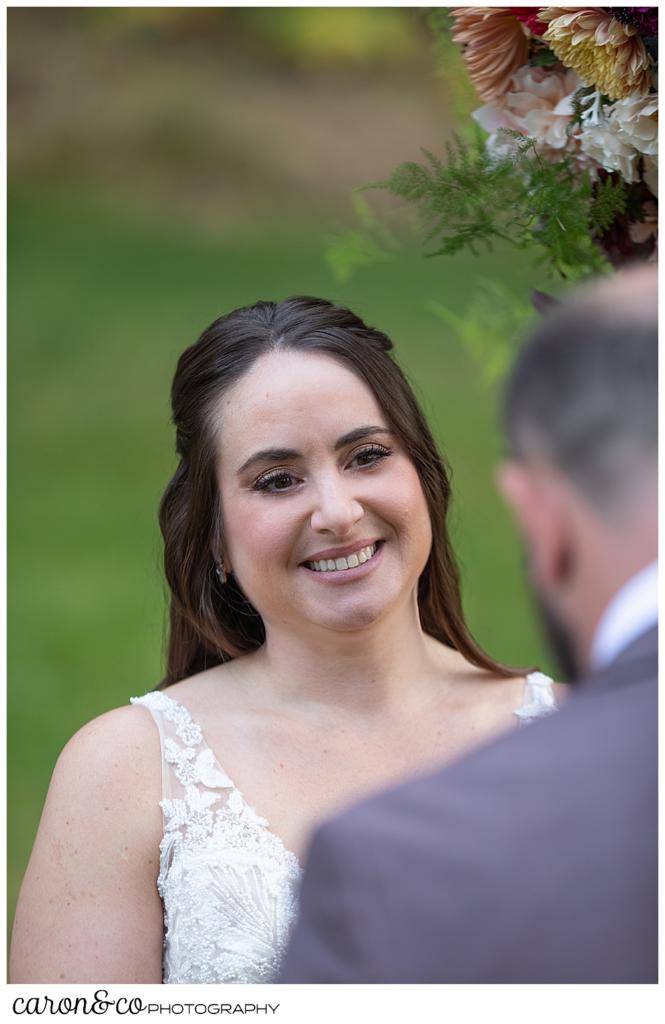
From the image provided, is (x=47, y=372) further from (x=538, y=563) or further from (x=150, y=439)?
(x=538, y=563)

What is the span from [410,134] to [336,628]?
5348 millimetres

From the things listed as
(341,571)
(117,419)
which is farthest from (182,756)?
(117,419)

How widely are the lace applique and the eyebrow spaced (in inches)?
24.5

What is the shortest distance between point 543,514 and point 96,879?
130 cm

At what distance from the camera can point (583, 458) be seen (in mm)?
1218

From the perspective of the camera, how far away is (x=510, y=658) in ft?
19.8

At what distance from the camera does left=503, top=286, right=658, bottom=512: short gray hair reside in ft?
3.99

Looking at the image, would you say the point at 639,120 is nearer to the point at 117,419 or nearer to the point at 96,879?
the point at 96,879

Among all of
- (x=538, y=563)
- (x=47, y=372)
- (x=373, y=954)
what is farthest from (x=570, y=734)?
(x=47, y=372)

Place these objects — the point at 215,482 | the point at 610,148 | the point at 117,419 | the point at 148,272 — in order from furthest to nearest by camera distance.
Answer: the point at 148,272
the point at 117,419
the point at 215,482
the point at 610,148

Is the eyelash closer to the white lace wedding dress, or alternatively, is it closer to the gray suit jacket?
the white lace wedding dress

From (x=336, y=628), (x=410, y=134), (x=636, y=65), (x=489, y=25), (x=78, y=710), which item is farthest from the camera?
(x=410, y=134)

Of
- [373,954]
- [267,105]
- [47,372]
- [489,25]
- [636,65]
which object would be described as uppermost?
[267,105]

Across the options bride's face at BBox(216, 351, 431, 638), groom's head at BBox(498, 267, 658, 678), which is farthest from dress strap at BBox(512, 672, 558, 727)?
groom's head at BBox(498, 267, 658, 678)
